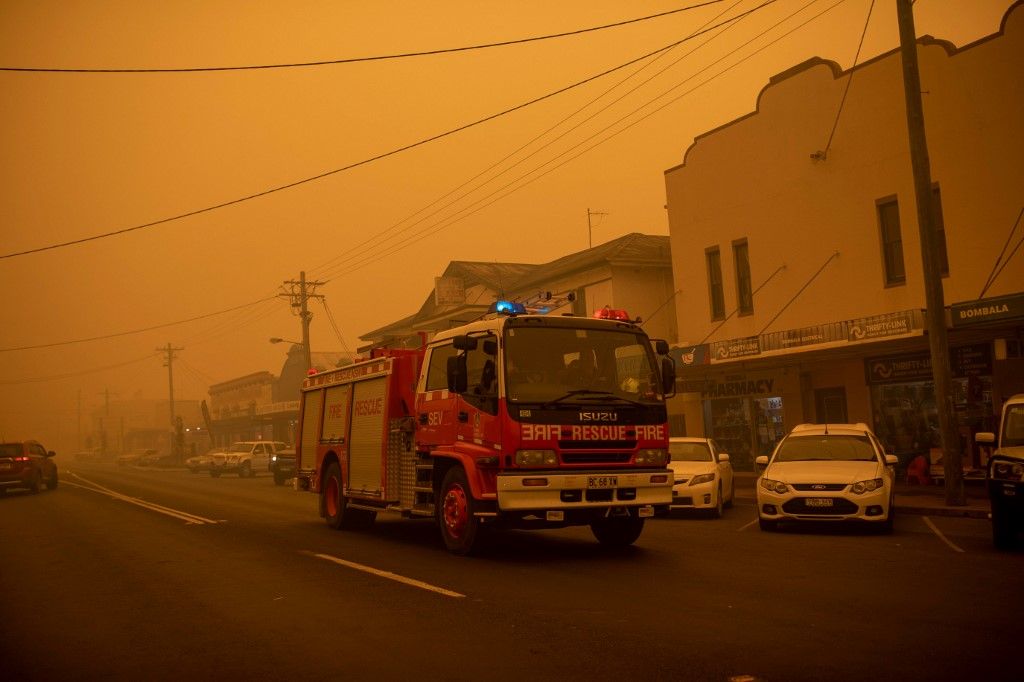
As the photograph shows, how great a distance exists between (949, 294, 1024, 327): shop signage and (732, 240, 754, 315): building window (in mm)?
8174

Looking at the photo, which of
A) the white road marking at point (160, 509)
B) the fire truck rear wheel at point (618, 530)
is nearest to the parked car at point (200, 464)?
the white road marking at point (160, 509)

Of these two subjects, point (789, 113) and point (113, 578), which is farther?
point (789, 113)

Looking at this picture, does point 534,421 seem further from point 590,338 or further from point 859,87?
point 859,87

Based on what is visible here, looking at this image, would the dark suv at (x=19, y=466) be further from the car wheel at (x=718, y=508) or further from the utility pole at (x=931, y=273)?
the utility pole at (x=931, y=273)

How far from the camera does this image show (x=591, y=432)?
10883 mm

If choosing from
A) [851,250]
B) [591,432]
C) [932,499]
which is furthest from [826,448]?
[851,250]

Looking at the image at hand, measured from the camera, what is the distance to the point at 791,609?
25.7 feet

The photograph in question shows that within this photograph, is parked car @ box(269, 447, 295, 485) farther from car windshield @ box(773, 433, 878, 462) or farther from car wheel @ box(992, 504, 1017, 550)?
car wheel @ box(992, 504, 1017, 550)

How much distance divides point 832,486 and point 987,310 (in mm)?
6066

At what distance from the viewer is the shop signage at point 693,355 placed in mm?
24266

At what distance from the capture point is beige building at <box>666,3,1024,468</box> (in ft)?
64.6

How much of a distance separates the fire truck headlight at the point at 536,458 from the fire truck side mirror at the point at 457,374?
112cm

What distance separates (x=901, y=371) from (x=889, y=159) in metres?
5.09

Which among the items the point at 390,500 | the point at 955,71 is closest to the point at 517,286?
the point at 955,71
